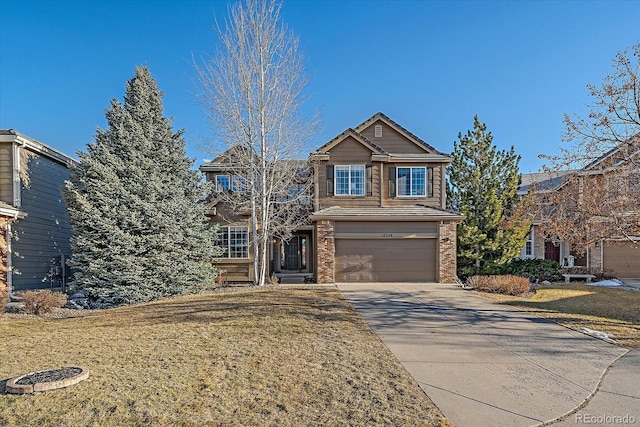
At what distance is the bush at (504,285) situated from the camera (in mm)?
13522

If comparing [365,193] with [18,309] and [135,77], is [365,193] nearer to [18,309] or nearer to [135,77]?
[135,77]

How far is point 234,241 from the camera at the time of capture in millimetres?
18156

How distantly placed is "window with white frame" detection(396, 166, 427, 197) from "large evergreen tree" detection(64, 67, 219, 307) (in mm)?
9160

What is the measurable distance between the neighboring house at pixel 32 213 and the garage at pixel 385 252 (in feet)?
39.1

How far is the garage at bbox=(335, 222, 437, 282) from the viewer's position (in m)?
17.0

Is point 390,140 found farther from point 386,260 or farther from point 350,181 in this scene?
point 386,260

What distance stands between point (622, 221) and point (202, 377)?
10.8 metres

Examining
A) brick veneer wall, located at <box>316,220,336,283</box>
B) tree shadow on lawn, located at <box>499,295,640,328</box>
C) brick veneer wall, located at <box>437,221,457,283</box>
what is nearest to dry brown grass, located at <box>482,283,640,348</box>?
tree shadow on lawn, located at <box>499,295,640,328</box>

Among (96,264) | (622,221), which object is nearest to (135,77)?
(96,264)

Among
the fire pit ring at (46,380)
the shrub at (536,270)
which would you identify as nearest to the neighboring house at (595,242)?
the shrub at (536,270)

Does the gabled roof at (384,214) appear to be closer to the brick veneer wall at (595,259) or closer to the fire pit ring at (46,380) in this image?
the brick veneer wall at (595,259)

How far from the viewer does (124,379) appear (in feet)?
16.8

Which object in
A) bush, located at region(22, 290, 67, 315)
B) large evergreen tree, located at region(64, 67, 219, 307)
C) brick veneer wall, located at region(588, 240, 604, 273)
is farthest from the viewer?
brick veneer wall, located at region(588, 240, 604, 273)

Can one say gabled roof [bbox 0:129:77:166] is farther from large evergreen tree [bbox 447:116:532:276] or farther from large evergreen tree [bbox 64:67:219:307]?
large evergreen tree [bbox 447:116:532:276]
